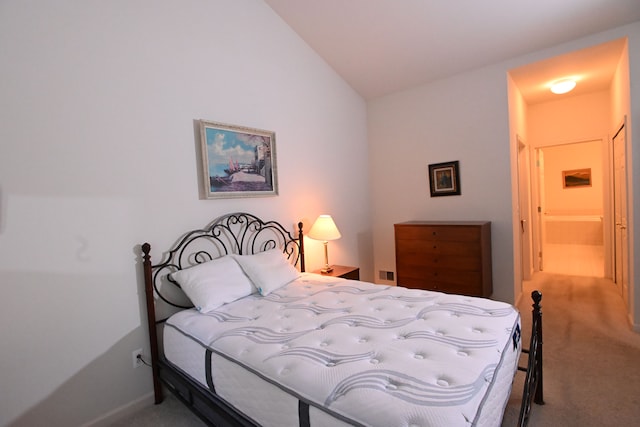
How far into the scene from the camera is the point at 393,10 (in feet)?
9.54

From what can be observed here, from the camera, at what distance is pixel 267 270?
2559mm

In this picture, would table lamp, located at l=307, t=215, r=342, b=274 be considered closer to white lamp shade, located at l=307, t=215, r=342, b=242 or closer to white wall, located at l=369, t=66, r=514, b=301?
white lamp shade, located at l=307, t=215, r=342, b=242

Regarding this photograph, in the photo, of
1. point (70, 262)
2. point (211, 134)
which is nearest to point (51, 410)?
point (70, 262)

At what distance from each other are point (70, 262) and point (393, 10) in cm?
313

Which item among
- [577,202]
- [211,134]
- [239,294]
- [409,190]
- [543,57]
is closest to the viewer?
[239,294]

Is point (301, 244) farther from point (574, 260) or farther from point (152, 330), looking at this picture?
point (574, 260)

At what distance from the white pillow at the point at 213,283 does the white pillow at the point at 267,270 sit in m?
0.06

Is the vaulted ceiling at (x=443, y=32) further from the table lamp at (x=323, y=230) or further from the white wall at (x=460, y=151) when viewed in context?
the table lamp at (x=323, y=230)

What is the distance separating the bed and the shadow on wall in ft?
0.41

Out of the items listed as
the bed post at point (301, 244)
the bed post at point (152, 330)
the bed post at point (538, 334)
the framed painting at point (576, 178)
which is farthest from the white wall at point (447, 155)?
the framed painting at point (576, 178)

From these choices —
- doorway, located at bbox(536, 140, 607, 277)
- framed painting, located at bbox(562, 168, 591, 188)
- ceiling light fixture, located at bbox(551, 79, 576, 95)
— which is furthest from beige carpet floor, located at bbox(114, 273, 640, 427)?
framed painting, located at bbox(562, 168, 591, 188)

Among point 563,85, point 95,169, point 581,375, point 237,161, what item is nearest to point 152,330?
point 95,169

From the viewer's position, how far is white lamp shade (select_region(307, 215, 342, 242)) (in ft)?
10.5

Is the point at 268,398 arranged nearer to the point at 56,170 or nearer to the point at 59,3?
the point at 56,170
